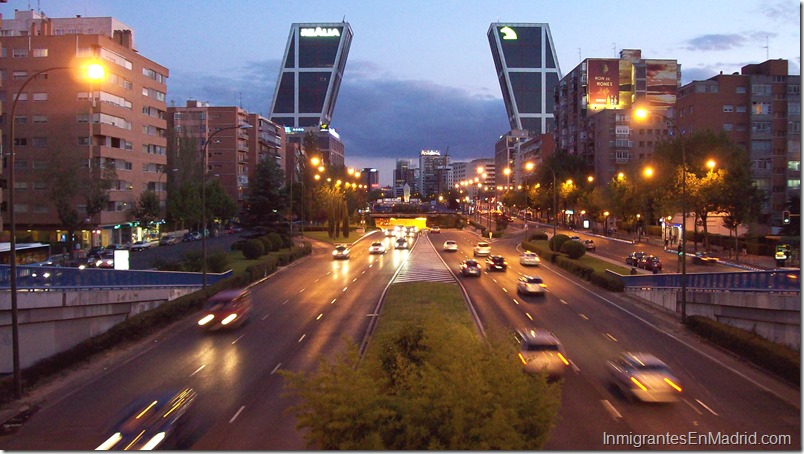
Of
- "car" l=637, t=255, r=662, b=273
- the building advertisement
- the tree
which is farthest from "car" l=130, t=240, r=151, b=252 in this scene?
the building advertisement

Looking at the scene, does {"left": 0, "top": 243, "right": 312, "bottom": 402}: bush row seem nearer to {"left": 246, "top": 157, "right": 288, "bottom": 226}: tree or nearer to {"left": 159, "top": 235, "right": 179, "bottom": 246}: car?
{"left": 246, "top": 157, "right": 288, "bottom": 226}: tree

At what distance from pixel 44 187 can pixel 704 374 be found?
58592mm

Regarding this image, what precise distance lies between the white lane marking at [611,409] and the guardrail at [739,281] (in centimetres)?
957

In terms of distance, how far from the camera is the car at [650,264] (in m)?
47.4

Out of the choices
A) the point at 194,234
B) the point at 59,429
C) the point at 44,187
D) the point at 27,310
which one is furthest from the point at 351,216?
the point at 59,429

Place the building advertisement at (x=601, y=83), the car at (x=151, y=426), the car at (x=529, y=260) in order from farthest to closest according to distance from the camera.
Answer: the building advertisement at (x=601, y=83), the car at (x=529, y=260), the car at (x=151, y=426)

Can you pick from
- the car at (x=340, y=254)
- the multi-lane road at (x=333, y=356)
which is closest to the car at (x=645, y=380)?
the multi-lane road at (x=333, y=356)

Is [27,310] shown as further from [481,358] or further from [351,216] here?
[351,216]

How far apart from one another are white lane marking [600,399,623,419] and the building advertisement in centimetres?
11445

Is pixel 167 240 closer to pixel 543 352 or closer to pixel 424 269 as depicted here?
pixel 424 269

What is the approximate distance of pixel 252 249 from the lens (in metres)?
50.6

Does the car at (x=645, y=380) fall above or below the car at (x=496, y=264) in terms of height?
above

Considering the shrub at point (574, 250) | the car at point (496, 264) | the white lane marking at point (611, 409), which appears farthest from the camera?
the shrub at point (574, 250)

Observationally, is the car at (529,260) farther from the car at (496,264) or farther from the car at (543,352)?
the car at (543,352)
